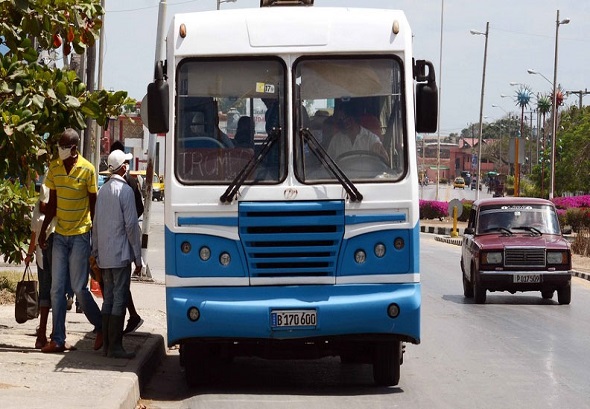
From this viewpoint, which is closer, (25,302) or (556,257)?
(25,302)

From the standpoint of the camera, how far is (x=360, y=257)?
1101 cm

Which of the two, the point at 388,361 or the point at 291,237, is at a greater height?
the point at 291,237

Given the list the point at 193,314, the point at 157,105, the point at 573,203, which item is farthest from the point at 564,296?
the point at 573,203

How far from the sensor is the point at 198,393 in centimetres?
1119

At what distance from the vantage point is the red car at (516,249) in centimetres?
2119

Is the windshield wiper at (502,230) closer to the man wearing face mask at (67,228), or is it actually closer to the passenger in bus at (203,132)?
the man wearing face mask at (67,228)

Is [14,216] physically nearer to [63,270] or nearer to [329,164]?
[63,270]

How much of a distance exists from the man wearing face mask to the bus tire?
2703mm

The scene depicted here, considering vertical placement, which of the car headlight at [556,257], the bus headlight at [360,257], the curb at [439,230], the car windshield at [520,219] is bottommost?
the curb at [439,230]

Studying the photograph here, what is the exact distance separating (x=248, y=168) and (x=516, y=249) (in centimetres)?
1082

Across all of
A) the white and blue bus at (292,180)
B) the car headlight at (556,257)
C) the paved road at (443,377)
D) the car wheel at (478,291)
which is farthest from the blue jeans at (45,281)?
the car headlight at (556,257)

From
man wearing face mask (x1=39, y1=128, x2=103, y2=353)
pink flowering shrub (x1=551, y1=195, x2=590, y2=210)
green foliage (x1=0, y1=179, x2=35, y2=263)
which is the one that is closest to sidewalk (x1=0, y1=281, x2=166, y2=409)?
man wearing face mask (x1=39, y1=128, x2=103, y2=353)

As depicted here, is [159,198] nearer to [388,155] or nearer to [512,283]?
[512,283]

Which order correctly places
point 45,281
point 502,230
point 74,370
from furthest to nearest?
point 502,230 → point 45,281 → point 74,370
